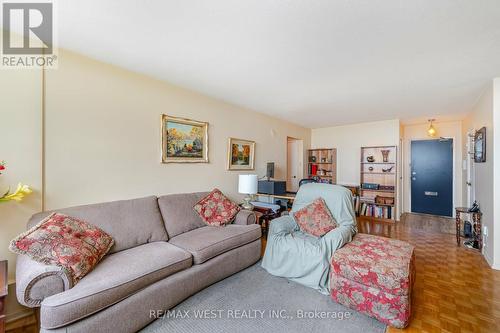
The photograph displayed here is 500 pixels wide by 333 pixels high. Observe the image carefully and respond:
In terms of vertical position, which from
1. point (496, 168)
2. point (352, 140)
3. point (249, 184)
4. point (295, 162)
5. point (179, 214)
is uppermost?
point (352, 140)

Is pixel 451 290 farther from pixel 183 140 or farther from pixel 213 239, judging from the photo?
pixel 183 140

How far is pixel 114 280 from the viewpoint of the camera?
1516mm

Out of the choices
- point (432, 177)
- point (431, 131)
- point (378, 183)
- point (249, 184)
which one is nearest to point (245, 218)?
point (249, 184)

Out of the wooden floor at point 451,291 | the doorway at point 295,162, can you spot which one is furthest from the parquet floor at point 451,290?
the doorway at point 295,162

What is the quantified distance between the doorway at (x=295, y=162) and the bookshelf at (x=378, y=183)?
4.76ft

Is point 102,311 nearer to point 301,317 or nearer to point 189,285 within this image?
point 189,285

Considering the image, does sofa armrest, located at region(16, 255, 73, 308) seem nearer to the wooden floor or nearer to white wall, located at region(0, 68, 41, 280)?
white wall, located at region(0, 68, 41, 280)

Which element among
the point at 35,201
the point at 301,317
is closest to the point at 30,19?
the point at 35,201

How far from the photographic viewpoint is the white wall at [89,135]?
184cm

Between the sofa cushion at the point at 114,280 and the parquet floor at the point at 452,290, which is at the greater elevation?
the sofa cushion at the point at 114,280

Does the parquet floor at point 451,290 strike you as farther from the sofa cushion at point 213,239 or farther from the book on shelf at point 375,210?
the sofa cushion at point 213,239

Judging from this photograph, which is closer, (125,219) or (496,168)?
(125,219)

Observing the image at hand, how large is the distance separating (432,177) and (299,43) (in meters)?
5.34

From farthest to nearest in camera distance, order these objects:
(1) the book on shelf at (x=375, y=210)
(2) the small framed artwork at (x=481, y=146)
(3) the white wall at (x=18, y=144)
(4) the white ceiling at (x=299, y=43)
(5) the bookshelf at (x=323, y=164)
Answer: (5) the bookshelf at (x=323, y=164) → (1) the book on shelf at (x=375, y=210) → (2) the small framed artwork at (x=481, y=146) → (3) the white wall at (x=18, y=144) → (4) the white ceiling at (x=299, y=43)
